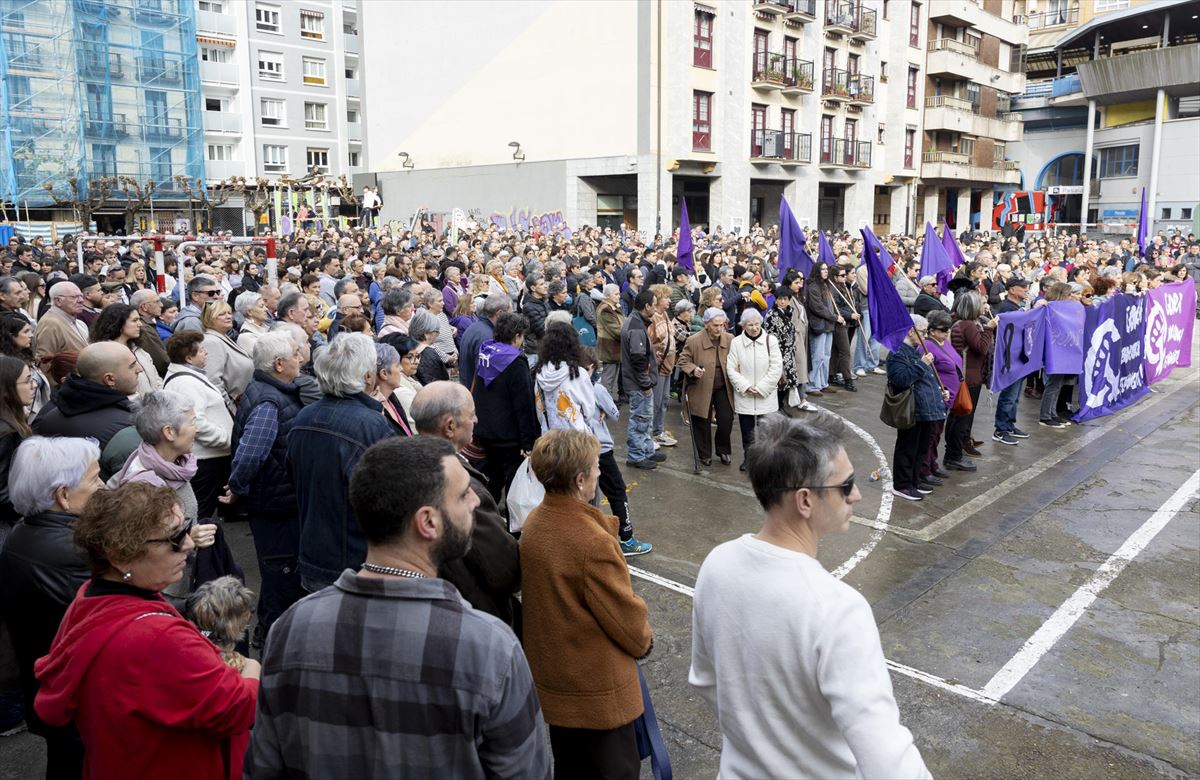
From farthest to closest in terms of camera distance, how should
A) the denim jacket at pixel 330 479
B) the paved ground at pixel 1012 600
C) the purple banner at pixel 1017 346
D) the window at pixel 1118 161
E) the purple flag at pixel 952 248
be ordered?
1. the window at pixel 1118 161
2. the purple flag at pixel 952 248
3. the purple banner at pixel 1017 346
4. the paved ground at pixel 1012 600
5. the denim jacket at pixel 330 479

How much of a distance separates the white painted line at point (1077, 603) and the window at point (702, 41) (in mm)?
26522

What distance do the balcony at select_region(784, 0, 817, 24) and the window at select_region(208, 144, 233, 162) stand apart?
2863 centimetres

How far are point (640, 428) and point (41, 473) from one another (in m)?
6.29

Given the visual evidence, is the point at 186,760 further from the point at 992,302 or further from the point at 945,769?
the point at 992,302

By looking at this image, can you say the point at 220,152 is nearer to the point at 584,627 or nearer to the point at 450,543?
the point at 584,627

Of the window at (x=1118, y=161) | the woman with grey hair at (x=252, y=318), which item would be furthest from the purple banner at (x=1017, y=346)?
the window at (x=1118, y=161)

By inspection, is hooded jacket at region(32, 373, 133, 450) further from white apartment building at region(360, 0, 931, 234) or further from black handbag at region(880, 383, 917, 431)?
white apartment building at region(360, 0, 931, 234)

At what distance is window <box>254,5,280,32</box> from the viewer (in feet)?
150

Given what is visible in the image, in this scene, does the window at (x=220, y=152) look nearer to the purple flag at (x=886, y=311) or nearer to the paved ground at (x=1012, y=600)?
the paved ground at (x=1012, y=600)

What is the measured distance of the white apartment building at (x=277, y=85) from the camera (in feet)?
147

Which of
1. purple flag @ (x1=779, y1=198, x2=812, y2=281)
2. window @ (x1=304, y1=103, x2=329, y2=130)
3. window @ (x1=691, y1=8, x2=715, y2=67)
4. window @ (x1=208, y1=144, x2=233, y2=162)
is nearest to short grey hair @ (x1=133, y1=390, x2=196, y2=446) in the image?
purple flag @ (x1=779, y1=198, x2=812, y2=281)

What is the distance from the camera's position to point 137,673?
246cm

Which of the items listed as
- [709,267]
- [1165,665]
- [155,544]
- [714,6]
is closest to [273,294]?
[155,544]

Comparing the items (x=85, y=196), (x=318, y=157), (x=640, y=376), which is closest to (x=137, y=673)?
(x=640, y=376)
